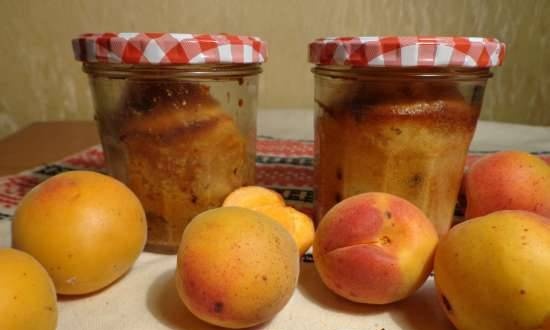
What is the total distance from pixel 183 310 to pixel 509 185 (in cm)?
35

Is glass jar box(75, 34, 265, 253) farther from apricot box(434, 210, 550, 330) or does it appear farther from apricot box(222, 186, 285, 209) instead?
apricot box(434, 210, 550, 330)

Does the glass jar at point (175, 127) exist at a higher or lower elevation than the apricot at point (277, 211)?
higher

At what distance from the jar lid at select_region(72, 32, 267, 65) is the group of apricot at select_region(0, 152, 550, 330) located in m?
0.12

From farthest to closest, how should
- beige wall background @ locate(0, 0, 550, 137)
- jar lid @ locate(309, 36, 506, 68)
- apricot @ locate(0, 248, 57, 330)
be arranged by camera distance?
1. beige wall background @ locate(0, 0, 550, 137)
2. jar lid @ locate(309, 36, 506, 68)
3. apricot @ locate(0, 248, 57, 330)

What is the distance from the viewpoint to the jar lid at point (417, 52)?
1.51ft

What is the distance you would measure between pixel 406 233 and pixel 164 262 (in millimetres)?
251

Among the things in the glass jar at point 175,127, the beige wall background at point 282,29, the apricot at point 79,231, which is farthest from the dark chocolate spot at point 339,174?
the beige wall background at point 282,29

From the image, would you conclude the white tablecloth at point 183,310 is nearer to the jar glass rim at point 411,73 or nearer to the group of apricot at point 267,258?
the group of apricot at point 267,258

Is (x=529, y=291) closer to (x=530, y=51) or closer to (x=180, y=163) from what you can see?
(x=180, y=163)

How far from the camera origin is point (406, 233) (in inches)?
17.0

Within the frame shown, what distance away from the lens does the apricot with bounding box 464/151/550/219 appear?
0.51m

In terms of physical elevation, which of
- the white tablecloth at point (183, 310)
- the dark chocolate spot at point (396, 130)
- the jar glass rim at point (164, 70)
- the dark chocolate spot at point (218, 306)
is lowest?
the white tablecloth at point (183, 310)

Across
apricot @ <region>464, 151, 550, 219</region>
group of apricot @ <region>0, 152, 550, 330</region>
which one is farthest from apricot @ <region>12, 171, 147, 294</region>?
apricot @ <region>464, 151, 550, 219</region>

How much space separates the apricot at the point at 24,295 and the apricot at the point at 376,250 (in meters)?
0.22
